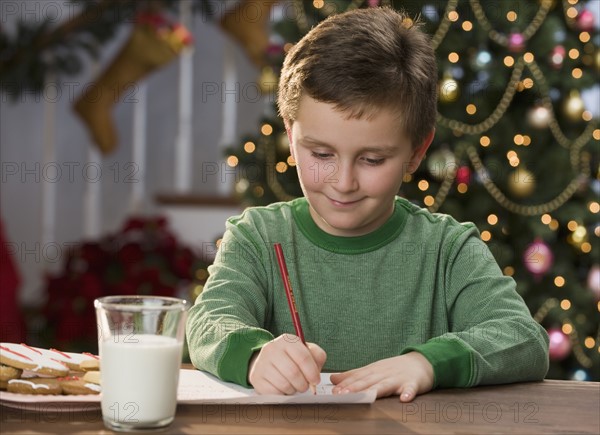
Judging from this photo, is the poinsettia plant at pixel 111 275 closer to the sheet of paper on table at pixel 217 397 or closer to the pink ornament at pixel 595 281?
the pink ornament at pixel 595 281

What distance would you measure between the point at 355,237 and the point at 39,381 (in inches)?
23.1

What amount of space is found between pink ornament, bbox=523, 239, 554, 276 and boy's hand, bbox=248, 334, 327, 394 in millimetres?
1829

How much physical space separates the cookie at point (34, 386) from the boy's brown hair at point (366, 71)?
0.50 metres

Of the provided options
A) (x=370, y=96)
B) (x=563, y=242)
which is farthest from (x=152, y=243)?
(x=370, y=96)

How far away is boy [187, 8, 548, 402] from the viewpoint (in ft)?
3.40

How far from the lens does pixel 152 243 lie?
3605mm

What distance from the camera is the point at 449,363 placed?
40.9 inches

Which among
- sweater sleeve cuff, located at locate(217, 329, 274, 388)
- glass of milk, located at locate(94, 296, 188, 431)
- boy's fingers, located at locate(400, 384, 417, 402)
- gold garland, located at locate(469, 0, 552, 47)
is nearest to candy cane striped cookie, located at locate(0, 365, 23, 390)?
glass of milk, located at locate(94, 296, 188, 431)

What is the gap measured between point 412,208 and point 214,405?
24.0 inches

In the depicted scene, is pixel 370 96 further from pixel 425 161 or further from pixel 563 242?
pixel 563 242

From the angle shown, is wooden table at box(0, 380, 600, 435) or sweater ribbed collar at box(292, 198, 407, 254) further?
sweater ribbed collar at box(292, 198, 407, 254)

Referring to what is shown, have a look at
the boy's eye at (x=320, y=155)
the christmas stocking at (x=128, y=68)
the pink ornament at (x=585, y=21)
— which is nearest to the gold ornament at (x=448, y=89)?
the pink ornament at (x=585, y=21)

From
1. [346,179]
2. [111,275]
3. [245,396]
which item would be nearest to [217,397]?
[245,396]

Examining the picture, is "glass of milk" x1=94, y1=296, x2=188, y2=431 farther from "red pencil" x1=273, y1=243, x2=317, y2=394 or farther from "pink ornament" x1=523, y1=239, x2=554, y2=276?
Result: "pink ornament" x1=523, y1=239, x2=554, y2=276
